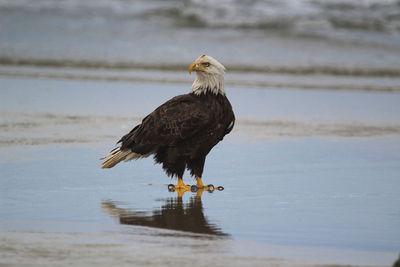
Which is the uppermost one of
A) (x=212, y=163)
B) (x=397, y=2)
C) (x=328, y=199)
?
(x=397, y=2)

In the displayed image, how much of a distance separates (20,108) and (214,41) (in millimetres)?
11300

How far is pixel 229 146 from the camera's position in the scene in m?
8.99

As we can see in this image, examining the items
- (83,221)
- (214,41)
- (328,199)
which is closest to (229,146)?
(328,199)

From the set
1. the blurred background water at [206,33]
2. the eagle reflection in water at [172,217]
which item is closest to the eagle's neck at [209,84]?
the eagle reflection in water at [172,217]

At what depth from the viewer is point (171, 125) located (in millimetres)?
6773

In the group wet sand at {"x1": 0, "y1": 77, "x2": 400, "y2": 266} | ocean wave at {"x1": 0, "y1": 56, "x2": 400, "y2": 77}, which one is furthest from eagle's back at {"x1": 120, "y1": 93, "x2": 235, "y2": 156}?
ocean wave at {"x1": 0, "y1": 56, "x2": 400, "y2": 77}

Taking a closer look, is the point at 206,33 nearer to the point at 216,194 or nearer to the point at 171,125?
the point at 171,125

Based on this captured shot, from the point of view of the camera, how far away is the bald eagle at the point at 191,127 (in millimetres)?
6715

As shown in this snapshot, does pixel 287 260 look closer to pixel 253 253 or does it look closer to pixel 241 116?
pixel 253 253

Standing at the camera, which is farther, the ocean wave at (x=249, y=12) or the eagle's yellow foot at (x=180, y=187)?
the ocean wave at (x=249, y=12)

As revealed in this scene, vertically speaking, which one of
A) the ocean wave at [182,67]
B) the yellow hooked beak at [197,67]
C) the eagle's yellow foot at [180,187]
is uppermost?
the ocean wave at [182,67]

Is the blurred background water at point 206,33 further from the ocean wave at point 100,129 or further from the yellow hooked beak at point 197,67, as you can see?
the yellow hooked beak at point 197,67

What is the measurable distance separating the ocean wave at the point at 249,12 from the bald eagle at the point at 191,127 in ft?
56.8

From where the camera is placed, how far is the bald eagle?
6.71 meters
